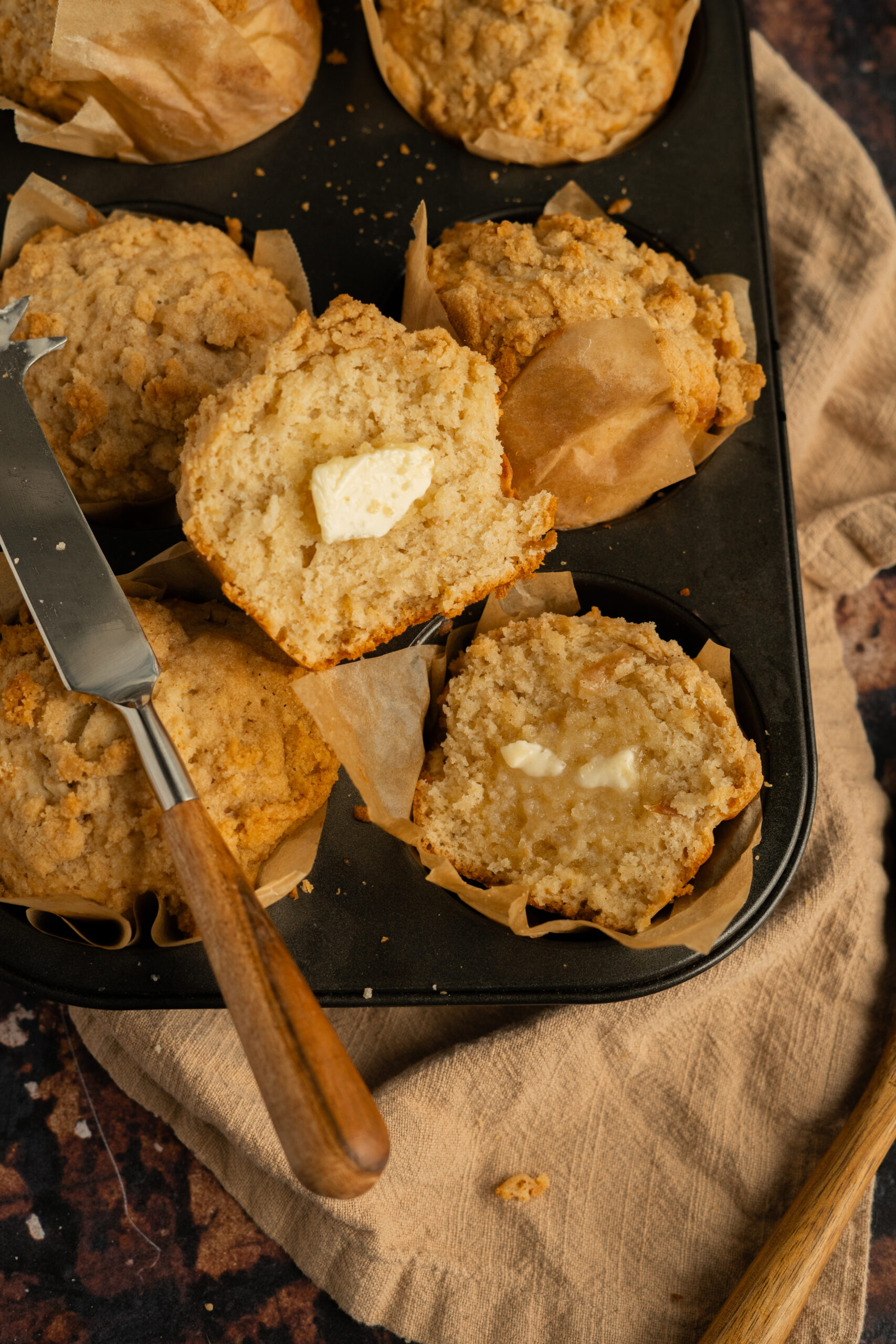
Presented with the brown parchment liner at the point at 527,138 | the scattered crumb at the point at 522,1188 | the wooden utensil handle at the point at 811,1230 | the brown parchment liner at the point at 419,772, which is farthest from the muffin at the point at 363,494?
the wooden utensil handle at the point at 811,1230

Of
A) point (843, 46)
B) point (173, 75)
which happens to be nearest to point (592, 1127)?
point (173, 75)

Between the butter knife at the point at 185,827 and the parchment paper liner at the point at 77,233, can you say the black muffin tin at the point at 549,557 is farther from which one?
the butter knife at the point at 185,827

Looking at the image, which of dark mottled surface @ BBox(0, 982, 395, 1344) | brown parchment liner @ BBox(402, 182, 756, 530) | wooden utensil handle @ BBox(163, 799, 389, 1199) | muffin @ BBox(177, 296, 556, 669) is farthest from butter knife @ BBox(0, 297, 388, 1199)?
dark mottled surface @ BBox(0, 982, 395, 1344)

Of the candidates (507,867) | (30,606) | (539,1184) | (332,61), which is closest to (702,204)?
(332,61)

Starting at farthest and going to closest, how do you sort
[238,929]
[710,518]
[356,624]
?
[710,518] → [356,624] → [238,929]

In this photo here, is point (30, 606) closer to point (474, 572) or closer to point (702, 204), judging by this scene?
point (474, 572)

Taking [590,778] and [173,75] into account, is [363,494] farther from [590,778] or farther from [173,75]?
[173,75]
